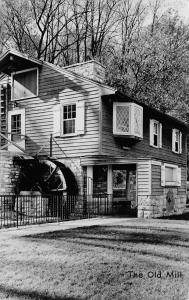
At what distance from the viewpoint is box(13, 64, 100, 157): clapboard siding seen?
54.4 ft

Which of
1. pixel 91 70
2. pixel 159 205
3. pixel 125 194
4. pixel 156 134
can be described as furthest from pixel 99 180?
pixel 159 205

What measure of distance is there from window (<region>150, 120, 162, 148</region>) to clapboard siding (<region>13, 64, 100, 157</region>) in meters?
5.06

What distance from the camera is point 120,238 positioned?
898 cm

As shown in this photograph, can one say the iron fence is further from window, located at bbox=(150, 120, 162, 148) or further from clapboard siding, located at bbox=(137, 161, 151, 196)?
window, located at bbox=(150, 120, 162, 148)

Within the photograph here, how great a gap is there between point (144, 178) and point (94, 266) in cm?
882

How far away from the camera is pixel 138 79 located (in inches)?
1158

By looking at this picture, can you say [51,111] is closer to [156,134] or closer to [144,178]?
[144,178]

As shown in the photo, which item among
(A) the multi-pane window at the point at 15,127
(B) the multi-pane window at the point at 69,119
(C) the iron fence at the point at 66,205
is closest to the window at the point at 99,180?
(C) the iron fence at the point at 66,205

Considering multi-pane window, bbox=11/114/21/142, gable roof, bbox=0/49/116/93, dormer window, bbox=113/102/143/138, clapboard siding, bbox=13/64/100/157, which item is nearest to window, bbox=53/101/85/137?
clapboard siding, bbox=13/64/100/157

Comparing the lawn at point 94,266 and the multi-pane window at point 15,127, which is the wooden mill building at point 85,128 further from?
the lawn at point 94,266

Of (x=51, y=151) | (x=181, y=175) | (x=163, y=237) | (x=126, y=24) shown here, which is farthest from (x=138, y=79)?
(x=163, y=237)

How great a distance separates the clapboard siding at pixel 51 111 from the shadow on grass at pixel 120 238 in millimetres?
6535

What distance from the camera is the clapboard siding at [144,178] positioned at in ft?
48.6

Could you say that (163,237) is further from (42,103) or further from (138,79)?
(138,79)
